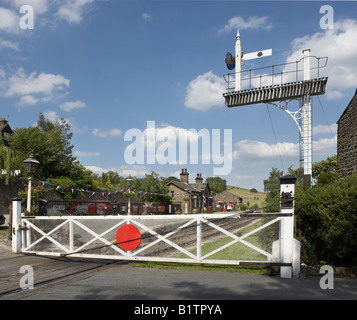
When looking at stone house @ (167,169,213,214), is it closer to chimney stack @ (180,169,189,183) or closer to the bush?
chimney stack @ (180,169,189,183)

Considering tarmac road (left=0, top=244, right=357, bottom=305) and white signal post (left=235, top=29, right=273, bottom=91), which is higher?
white signal post (left=235, top=29, right=273, bottom=91)

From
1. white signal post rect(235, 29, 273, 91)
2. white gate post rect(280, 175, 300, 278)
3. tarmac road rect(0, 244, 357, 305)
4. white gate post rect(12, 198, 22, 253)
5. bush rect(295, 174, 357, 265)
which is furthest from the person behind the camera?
white signal post rect(235, 29, 273, 91)

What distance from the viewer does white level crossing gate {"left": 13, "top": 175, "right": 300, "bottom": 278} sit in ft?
19.4

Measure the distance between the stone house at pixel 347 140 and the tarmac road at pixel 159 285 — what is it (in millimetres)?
11321

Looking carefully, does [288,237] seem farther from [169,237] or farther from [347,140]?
[347,140]

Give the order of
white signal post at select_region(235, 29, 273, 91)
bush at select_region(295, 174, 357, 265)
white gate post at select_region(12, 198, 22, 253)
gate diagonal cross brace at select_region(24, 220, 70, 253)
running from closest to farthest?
bush at select_region(295, 174, 357, 265)
gate diagonal cross brace at select_region(24, 220, 70, 253)
white gate post at select_region(12, 198, 22, 253)
white signal post at select_region(235, 29, 273, 91)

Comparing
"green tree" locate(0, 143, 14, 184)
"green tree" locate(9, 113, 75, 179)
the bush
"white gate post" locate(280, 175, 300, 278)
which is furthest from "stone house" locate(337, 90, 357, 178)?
"green tree" locate(9, 113, 75, 179)

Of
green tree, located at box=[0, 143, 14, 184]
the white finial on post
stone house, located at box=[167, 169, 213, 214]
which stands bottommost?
stone house, located at box=[167, 169, 213, 214]

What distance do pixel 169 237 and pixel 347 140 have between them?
13.4 metres

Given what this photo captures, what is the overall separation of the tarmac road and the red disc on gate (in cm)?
47

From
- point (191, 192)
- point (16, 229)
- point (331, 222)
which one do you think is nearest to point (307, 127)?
point (331, 222)

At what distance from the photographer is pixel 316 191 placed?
6.93m

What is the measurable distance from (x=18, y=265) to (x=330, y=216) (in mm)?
7146
